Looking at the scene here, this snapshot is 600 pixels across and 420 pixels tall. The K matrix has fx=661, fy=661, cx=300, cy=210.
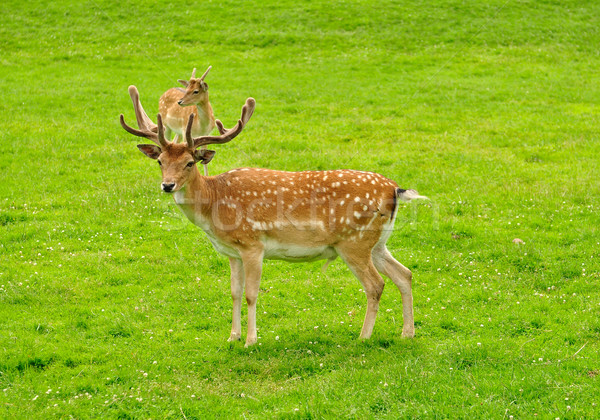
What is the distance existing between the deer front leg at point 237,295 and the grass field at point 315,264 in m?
0.19

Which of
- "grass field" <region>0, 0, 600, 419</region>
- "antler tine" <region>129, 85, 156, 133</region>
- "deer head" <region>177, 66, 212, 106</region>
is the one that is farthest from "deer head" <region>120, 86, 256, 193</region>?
"deer head" <region>177, 66, 212, 106</region>

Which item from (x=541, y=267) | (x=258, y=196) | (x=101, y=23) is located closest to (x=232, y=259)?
(x=258, y=196)

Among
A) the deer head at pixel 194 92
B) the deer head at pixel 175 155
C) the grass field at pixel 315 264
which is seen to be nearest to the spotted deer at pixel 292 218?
the deer head at pixel 175 155

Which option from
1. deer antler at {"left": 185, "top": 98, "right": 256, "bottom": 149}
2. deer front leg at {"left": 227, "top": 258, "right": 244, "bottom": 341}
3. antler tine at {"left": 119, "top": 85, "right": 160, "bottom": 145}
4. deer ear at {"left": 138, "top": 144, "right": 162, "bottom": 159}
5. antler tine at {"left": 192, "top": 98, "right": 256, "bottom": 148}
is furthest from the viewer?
antler tine at {"left": 119, "top": 85, "right": 160, "bottom": 145}

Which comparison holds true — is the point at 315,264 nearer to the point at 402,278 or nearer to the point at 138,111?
the point at 402,278

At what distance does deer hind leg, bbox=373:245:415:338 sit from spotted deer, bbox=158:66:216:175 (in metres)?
6.62

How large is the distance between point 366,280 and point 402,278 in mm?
541

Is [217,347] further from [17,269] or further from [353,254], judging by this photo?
[17,269]

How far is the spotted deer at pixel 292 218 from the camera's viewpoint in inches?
313

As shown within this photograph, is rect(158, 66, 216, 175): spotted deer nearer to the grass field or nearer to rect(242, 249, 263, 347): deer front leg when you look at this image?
the grass field

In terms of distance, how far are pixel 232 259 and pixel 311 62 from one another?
18611 mm

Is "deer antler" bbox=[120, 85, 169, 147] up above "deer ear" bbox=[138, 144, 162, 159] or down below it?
above

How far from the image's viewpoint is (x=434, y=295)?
9.32m

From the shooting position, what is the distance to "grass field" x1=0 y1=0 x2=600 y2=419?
6.75m
